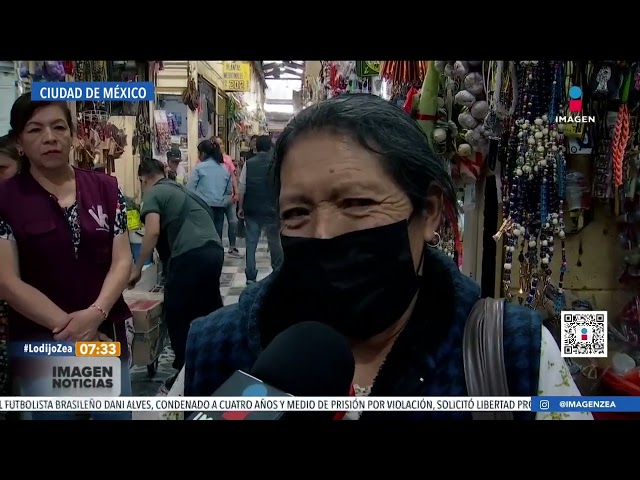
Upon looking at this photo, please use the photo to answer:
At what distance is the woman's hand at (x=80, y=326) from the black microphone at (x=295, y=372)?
59 cm

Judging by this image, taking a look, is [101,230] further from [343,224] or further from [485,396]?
[485,396]

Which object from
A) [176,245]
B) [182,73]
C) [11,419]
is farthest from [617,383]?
[11,419]

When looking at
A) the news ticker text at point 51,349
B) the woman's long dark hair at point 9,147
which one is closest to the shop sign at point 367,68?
the woman's long dark hair at point 9,147

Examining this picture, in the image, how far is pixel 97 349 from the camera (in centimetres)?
154

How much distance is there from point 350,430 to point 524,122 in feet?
3.43

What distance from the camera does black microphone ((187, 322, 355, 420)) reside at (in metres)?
0.94

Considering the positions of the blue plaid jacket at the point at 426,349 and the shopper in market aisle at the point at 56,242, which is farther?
the shopper in market aisle at the point at 56,242

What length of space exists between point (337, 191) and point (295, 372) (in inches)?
17.8

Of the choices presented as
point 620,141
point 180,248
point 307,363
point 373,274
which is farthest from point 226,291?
point 620,141

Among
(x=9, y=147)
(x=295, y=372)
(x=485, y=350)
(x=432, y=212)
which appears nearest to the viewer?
(x=295, y=372)

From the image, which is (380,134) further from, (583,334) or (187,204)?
(583,334)

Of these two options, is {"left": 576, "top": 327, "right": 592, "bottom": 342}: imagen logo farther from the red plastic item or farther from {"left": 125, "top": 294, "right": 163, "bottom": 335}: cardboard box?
{"left": 125, "top": 294, "right": 163, "bottom": 335}: cardboard box

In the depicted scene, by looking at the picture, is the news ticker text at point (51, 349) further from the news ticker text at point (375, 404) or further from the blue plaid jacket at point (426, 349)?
the blue plaid jacket at point (426, 349)

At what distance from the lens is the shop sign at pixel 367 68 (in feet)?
5.37
